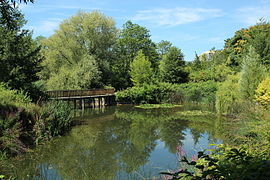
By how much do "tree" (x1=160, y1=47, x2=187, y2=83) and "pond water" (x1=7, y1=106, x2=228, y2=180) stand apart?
19.0 metres

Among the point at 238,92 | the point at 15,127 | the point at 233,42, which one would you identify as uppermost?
the point at 233,42

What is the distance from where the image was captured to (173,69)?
33.1m

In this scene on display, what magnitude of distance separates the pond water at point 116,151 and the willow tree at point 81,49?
1425 centimetres

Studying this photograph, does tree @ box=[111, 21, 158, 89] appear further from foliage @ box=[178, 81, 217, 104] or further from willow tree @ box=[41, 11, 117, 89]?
foliage @ box=[178, 81, 217, 104]

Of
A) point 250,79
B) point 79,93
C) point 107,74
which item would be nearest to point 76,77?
point 79,93

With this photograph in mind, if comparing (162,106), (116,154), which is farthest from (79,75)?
(116,154)

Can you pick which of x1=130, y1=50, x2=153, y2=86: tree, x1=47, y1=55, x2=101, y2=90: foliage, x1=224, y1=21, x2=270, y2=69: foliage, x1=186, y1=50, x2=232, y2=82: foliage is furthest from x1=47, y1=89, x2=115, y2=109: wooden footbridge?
x1=224, y1=21, x2=270, y2=69: foliage

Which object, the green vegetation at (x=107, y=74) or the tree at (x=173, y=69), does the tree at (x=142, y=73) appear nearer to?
the green vegetation at (x=107, y=74)

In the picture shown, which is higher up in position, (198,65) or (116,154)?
(198,65)

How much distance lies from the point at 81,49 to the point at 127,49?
8.01 meters

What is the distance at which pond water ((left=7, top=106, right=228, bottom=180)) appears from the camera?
680 centimetres

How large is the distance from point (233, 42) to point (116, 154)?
1067 inches

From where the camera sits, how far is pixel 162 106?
23.5 metres

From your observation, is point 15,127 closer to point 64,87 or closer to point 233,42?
point 64,87
